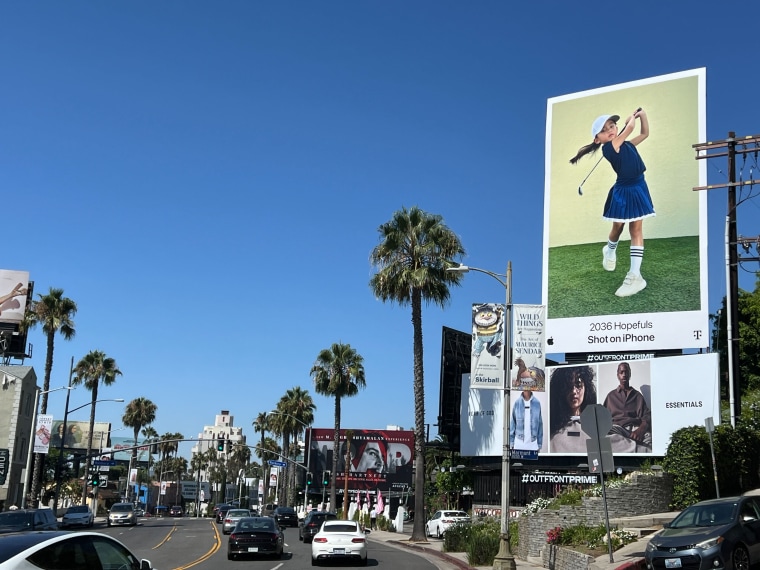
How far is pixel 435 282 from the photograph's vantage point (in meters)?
41.6

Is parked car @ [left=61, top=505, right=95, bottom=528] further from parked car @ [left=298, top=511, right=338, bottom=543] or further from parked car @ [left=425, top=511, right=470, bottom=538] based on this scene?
parked car @ [left=425, top=511, right=470, bottom=538]

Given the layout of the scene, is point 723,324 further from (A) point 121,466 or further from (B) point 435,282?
(A) point 121,466

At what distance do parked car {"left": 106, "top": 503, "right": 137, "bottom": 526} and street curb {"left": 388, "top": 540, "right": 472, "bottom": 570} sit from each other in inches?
854

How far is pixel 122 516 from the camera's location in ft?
174

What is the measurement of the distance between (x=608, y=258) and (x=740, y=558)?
3742cm

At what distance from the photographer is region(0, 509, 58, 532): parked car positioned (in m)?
22.6

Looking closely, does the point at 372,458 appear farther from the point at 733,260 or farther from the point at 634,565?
the point at 634,565

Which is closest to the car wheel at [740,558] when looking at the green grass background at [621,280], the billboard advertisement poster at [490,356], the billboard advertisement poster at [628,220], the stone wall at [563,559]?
the stone wall at [563,559]

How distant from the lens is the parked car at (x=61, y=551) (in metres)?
8.37

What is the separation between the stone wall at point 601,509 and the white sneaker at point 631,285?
26073mm

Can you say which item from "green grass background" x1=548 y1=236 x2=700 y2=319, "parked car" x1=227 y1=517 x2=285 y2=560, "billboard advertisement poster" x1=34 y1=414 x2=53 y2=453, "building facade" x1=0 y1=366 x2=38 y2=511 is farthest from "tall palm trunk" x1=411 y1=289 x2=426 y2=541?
"building facade" x1=0 y1=366 x2=38 y2=511

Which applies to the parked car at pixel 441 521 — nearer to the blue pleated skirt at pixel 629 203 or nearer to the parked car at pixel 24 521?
the blue pleated skirt at pixel 629 203

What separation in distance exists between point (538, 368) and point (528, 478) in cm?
3322

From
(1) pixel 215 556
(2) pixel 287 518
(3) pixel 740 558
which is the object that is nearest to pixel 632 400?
(2) pixel 287 518
